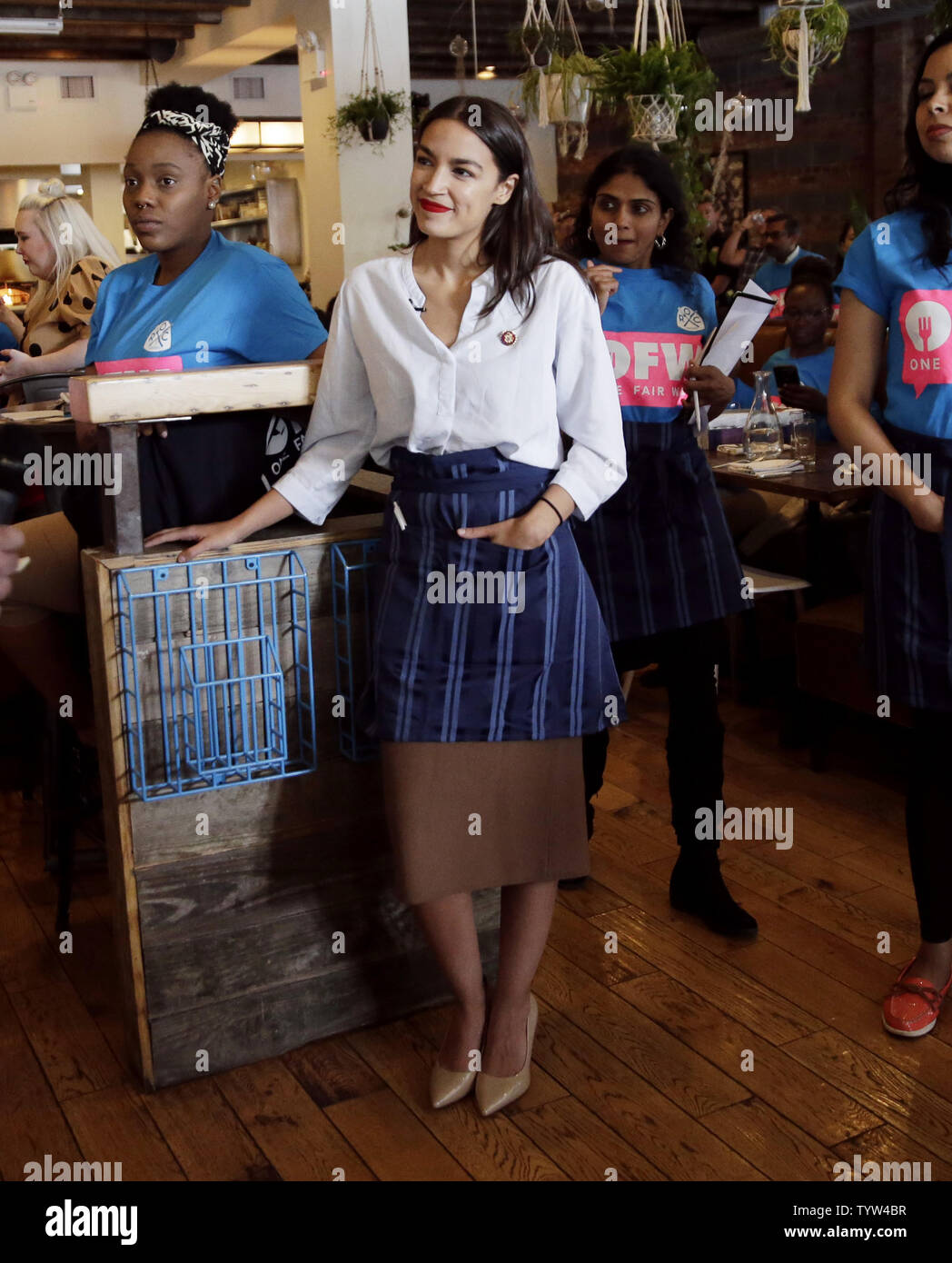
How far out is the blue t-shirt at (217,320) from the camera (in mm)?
2291

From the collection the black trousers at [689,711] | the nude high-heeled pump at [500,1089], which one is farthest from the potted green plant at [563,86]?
the nude high-heeled pump at [500,1089]

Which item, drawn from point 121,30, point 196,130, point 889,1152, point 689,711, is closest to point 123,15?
point 121,30

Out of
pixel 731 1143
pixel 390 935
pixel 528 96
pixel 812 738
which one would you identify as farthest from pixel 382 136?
pixel 731 1143

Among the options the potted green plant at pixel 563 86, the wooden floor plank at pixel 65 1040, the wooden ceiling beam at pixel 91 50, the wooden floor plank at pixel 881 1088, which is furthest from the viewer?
the wooden ceiling beam at pixel 91 50

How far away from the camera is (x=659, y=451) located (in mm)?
2611

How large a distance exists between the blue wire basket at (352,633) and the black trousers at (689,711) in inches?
22.9

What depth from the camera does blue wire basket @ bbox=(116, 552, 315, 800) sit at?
6.84 feet

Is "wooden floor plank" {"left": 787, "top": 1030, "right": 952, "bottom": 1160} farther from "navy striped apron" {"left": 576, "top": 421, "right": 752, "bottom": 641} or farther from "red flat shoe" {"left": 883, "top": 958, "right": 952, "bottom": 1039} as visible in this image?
Result: "navy striped apron" {"left": 576, "top": 421, "right": 752, "bottom": 641}

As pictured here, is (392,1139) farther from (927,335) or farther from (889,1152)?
(927,335)

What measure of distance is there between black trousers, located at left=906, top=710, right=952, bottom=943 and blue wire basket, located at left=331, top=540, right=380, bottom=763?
948 millimetres

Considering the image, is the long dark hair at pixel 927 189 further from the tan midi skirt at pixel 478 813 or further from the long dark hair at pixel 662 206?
the tan midi skirt at pixel 478 813

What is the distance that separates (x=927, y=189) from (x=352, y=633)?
46.6 inches

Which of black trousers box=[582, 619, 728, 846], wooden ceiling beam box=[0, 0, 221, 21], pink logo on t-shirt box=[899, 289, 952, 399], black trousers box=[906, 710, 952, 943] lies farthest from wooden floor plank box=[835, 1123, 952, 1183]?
wooden ceiling beam box=[0, 0, 221, 21]
